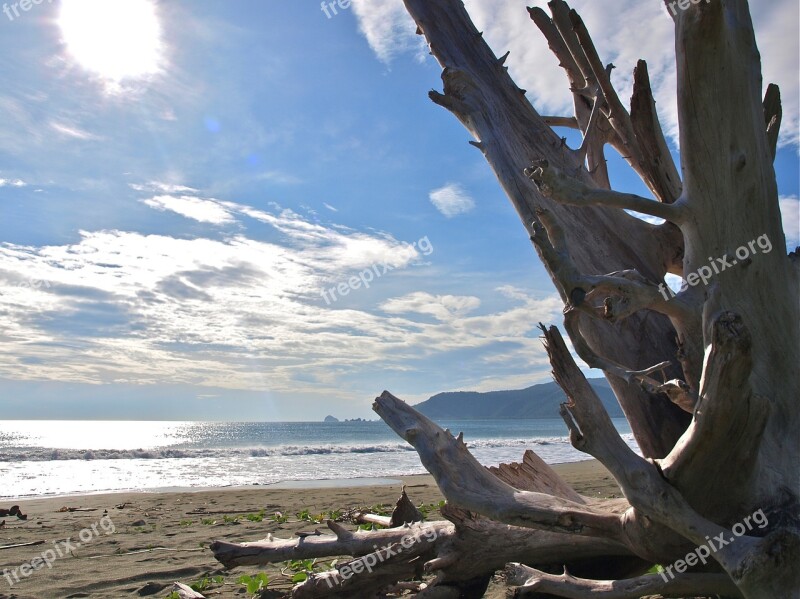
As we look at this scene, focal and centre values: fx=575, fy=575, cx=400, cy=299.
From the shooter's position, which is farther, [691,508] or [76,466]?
[76,466]

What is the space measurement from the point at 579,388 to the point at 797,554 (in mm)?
1124

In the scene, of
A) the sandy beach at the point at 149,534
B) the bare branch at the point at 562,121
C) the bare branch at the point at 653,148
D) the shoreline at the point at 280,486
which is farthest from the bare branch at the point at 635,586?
the shoreline at the point at 280,486

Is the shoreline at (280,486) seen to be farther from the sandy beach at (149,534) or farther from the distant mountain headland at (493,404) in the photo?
the distant mountain headland at (493,404)

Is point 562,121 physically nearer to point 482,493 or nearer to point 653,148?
point 653,148

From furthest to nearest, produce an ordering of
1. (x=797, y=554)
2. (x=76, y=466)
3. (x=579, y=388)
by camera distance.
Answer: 1. (x=76, y=466)
2. (x=579, y=388)
3. (x=797, y=554)

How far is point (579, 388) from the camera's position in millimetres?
2943

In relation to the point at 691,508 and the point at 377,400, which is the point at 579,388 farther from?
the point at 377,400

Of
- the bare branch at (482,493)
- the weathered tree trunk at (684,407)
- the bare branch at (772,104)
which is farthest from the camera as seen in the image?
the bare branch at (772,104)

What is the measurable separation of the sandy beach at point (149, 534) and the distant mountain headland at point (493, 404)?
143981mm

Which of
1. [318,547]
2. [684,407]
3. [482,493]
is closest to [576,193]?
[684,407]

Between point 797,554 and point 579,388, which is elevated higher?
point 579,388

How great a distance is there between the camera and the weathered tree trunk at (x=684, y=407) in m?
2.71

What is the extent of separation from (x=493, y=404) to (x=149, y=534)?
6830 inches

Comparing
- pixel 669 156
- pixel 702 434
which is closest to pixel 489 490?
pixel 702 434
